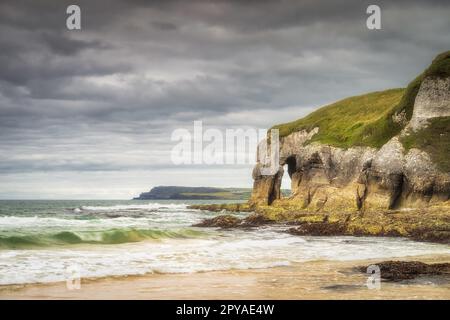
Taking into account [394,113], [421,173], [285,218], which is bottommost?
[285,218]

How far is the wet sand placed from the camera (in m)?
11.6

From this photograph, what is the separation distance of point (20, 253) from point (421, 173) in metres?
31.5

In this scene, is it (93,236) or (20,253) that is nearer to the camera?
(20,253)

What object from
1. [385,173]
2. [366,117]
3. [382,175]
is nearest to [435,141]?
[385,173]

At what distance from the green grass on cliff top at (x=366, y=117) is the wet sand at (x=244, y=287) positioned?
110 ft

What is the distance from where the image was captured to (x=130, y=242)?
26625 mm

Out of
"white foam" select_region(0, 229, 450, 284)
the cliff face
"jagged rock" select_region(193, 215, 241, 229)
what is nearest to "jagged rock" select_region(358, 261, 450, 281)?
"white foam" select_region(0, 229, 450, 284)

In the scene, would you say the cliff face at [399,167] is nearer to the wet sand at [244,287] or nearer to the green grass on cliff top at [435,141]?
the green grass on cliff top at [435,141]

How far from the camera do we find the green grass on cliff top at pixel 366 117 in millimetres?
45938

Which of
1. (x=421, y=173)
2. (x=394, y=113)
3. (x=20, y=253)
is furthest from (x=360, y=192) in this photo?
(x=20, y=253)

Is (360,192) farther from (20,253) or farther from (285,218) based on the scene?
(20,253)

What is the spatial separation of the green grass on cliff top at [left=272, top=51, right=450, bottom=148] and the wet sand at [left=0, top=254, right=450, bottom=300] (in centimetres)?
3353

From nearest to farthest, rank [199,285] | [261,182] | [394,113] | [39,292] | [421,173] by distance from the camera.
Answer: [39,292], [199,285], [421,173], [394,113], [261,182]
